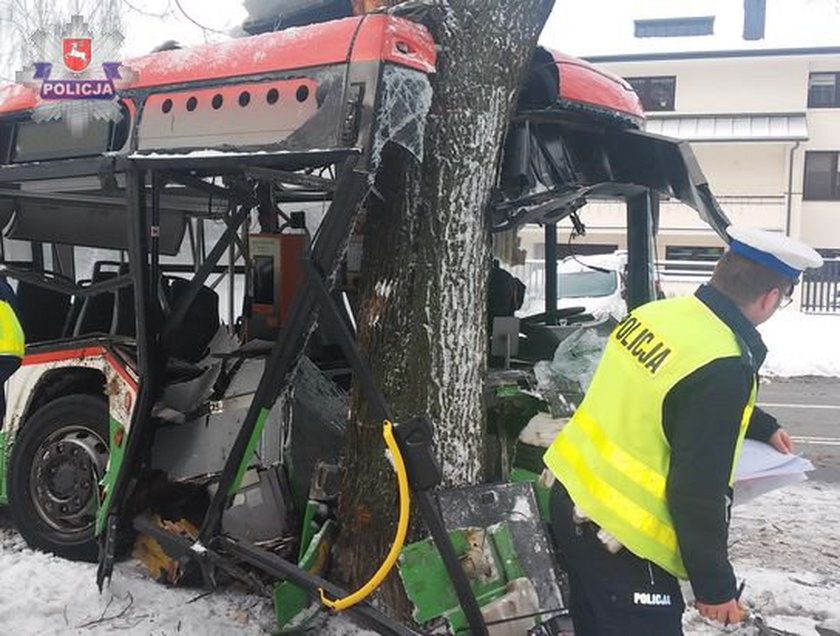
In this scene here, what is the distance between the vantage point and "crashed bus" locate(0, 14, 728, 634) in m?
3.26

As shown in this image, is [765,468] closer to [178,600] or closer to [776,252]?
[776,252]

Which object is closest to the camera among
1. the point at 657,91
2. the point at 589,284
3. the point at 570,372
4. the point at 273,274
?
the point at 570,372

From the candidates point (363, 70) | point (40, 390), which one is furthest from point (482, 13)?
point (40, 390)

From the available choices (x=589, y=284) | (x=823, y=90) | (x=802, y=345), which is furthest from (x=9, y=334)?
(x=823, y=90)

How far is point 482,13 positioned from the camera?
3.57 m

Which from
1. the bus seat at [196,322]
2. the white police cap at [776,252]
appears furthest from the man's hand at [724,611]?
the bus seat at [196,322]

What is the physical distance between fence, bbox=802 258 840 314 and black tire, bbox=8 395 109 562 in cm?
1920

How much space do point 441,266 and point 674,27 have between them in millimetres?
30433

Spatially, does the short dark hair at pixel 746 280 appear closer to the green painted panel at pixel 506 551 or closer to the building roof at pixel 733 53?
the green painted panel at pixel 506 551

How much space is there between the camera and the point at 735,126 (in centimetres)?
2753

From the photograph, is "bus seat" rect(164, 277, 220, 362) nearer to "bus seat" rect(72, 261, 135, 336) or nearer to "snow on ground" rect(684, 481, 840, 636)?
"bus seat" rect(72, 261, 135, 336)

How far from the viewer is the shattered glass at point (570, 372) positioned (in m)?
4.37

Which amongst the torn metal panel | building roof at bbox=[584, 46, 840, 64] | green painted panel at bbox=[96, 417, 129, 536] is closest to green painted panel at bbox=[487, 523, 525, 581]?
the torn metal panel

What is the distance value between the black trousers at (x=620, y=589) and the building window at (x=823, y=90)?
29976 millimetres
